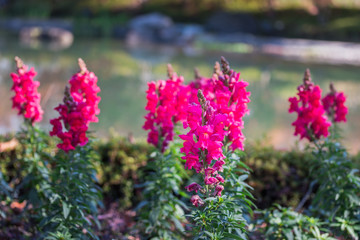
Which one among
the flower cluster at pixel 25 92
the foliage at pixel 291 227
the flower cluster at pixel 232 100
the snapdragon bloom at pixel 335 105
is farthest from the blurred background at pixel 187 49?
the flower cluster at pixel 232 100

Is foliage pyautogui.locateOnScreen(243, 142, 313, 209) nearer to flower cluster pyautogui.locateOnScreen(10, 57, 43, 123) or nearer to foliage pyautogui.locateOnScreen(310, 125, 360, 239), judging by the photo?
foliage pyautogui.locateOnScreen(310, 125, 360, 239)

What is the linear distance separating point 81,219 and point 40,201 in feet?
1.86

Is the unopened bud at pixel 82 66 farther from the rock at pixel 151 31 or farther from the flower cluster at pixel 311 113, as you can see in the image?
the rock at pixel 151 31

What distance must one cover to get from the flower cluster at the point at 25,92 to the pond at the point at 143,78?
159cm

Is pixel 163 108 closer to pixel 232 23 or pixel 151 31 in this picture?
pixel 151 31

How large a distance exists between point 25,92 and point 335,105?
2.53 m

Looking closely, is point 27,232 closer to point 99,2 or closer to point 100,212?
point 100,212

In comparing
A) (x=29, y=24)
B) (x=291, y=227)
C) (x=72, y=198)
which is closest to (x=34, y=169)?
(x=72, y=198)

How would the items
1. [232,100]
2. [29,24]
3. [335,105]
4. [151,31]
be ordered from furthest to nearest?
[29,24], [151,31], [335,105], [232,100]

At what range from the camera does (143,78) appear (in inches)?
450

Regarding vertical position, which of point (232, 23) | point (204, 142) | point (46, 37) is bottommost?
point (204, 142)

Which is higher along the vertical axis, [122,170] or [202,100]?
[202,100]

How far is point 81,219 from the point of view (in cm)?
298

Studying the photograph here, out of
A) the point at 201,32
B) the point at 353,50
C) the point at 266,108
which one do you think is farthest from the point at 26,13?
the point at 266,108
